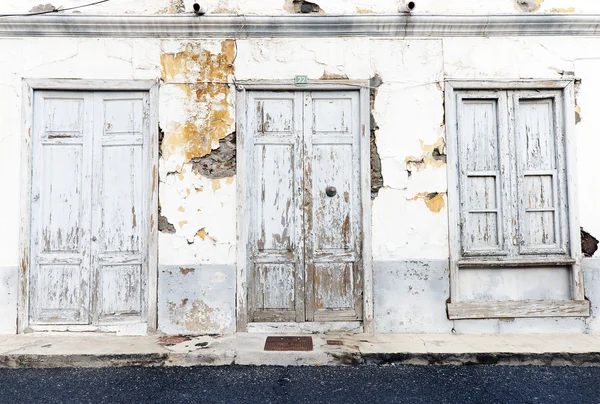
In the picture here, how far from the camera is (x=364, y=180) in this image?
4.61m

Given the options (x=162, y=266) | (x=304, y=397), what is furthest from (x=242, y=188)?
(x=304, y=397)

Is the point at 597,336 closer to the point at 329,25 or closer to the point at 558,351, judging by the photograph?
the point at 558,351

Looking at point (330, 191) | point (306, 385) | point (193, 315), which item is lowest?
point (306, 385)

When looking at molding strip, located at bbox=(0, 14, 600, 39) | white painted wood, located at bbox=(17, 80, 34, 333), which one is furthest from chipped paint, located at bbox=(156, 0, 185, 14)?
white painted wood, located at bbox=(17, 80, 34, 333)

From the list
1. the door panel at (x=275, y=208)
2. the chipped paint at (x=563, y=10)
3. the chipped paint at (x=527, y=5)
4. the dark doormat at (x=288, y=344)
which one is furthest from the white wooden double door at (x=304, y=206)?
the chipped paint at (x=563, y=10)

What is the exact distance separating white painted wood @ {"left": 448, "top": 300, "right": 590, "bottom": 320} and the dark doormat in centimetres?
152

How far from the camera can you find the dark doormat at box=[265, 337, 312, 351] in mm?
3995

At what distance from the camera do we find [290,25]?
4.65 meters

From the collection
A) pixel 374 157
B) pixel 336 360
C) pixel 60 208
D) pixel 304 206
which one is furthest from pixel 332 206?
pixel 60 208

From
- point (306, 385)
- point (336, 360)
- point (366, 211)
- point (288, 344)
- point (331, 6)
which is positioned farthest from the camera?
point (331, 6)

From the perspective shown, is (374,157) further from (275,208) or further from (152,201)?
(152,201)

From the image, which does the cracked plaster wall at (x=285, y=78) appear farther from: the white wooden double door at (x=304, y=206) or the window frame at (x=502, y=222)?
the white wooden double door at (x=304, y=206)

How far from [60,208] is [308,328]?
284cm

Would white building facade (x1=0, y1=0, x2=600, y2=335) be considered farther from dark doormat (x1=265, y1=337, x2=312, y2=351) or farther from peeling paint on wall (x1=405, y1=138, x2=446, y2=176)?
dark doormat (x1=265, y1=337, x2=312, y2=351)
